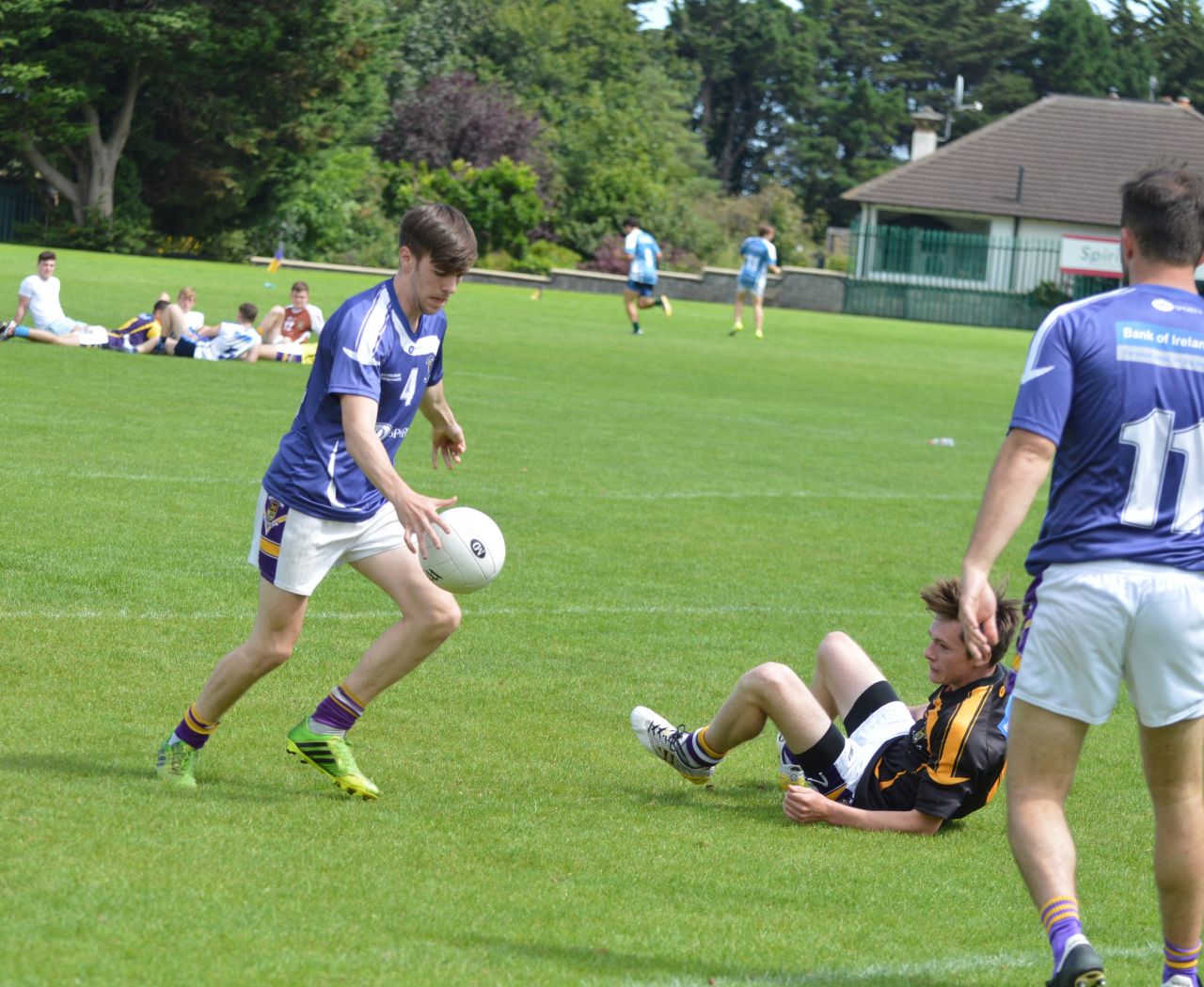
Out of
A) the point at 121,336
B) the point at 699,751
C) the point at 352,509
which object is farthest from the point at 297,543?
the point at 121,336

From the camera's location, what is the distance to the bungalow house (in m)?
51.8

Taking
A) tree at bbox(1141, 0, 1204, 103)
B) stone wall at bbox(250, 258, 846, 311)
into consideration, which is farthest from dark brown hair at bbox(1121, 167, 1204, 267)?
tree at bbox(1141, 0, 1204, 103)

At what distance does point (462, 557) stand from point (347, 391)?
36.3 inches

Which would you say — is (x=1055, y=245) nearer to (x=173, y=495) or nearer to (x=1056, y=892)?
(x=173, y=495)

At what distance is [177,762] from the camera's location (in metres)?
6.00

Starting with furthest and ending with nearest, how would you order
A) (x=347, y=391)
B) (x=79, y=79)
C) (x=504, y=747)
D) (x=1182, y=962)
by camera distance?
1. (x=79, y=79)
2. (x=504, y=747)
3. (x=347, y=391)
4. (x=1182, y=962)

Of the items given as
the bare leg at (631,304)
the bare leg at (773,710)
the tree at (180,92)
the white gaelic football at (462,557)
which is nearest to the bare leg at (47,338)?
the bare leg at (631,304)

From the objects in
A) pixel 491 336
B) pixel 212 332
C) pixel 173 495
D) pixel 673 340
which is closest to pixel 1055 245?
pixel 673 340

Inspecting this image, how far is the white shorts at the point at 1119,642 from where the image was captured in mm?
4199

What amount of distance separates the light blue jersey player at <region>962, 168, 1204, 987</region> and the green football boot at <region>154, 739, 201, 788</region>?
10.1ft

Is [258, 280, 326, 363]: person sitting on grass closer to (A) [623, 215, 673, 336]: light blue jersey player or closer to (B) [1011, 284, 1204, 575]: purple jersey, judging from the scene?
(A) [623, 215, 673, 336]: light blue jersey player

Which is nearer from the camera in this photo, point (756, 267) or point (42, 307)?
point (42, 307)

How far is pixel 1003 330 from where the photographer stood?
49031 millimetres

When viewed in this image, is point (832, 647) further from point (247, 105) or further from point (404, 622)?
point (247, 105)
